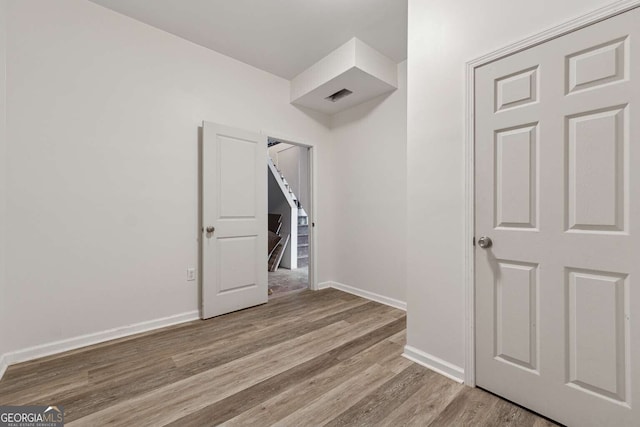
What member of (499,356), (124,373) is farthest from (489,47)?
(124,373)

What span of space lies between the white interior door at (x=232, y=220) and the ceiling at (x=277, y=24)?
0.89 meters

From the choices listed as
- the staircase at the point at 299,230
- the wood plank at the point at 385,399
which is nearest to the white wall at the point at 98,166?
the wood plank at the point at 385,399

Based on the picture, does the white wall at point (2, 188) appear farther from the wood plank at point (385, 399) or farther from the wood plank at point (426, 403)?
the wood plank at point (426, 403)

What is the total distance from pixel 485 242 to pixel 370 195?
1.92 m

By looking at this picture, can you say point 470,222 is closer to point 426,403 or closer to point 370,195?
point 426,403

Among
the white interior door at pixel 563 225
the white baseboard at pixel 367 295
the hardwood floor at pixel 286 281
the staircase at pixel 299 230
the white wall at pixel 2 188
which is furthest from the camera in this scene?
the staircase at pixel 299 230

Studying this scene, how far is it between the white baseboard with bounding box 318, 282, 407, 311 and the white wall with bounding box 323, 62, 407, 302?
0.05m

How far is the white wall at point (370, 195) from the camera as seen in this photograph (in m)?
3.12

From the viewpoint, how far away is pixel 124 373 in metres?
1.81

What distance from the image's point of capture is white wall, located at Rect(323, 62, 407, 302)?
312cm

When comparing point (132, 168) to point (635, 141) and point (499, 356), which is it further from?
point (635, 141)

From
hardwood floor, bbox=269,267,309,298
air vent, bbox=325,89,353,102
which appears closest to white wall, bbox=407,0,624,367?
air vent, bbox=325,89,353,102

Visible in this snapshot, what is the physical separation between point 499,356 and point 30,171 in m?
3.45

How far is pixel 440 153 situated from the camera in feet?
5.93
